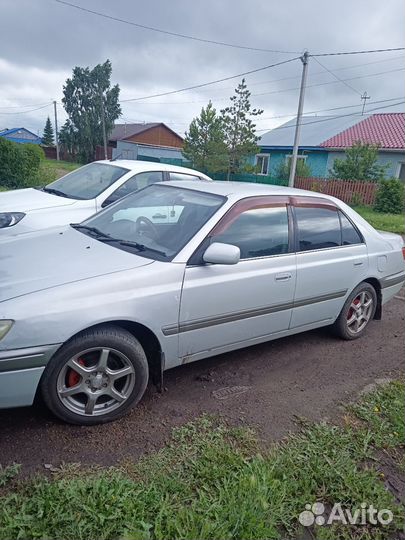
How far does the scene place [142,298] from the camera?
8.57ft

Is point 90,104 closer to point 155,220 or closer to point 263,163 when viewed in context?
point 263,163

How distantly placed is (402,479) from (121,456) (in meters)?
1.68

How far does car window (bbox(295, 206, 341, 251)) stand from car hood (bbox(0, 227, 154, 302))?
155 centimetres

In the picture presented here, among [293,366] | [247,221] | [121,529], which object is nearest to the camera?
[121,529]

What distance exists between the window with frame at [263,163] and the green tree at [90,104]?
2354 cm

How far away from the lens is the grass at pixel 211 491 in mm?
1899

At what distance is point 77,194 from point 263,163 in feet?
83.6

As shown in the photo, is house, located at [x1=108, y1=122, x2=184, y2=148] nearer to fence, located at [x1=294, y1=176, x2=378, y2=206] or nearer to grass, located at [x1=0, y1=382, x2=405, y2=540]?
fence, located at [x1=294, y1=176, x2=378, y2=206]

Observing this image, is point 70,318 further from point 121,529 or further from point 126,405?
point 121,529

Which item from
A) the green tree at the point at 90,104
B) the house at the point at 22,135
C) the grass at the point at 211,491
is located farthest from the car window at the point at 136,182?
the house at the point at 22,135

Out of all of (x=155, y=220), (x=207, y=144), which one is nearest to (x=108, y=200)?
(x=155, y=220)

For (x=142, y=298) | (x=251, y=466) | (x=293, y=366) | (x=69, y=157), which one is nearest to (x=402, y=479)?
(x=251, y=466)

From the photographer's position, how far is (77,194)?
584 cm

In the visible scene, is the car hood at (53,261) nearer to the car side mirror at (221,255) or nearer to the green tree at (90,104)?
the car side mirror at (221,255)
